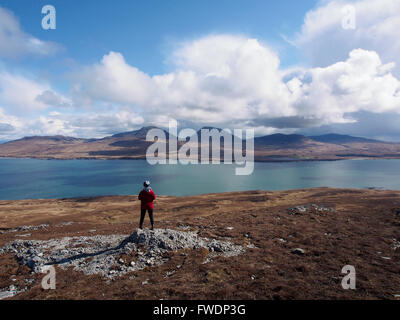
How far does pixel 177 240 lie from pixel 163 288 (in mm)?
4782

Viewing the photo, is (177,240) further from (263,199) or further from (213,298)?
(263,199)

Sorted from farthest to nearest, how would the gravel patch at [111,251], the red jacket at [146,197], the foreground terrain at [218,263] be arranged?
the red jacket at [146,197]
the gravel patch at [111,251]
the foreground terrain at [218,263]

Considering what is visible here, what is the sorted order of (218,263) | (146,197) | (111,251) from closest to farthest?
1. (218,263)
2. (111,251)
3. (146,197)

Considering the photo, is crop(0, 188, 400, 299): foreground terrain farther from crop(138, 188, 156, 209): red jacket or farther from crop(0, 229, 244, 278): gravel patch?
crop(138, 188, 156, 209): red jacket

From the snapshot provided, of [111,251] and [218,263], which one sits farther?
[111,251]

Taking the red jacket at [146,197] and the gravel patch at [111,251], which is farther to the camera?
the red jacket at [146,197]

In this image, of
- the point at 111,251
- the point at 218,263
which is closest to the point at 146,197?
the point at 111,251

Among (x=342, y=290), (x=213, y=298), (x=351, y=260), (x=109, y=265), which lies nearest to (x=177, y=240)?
(x=109, y=265)

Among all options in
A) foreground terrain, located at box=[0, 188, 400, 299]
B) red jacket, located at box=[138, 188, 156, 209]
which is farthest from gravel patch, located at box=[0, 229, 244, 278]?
red jacket, located at box=[138, 188, 156, 209]

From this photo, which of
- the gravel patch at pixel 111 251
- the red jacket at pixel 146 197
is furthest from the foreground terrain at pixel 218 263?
the red jacket at pixel 146 197

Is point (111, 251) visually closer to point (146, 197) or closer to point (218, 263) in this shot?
point (146, 197)

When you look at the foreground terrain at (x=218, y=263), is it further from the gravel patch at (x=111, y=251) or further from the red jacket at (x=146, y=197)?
the red jacket at (x=146, y=197)

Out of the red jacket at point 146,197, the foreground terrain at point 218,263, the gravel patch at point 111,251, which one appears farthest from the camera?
the red jacket at point 146,197

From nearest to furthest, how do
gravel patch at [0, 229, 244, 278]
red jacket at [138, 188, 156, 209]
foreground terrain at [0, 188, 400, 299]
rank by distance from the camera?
1. foreground terrain at [0, 188, 400, 299]
2. gravel patch at [0, 229, 244, 278]
3. red jacket at [138, 188, 156, 209]
